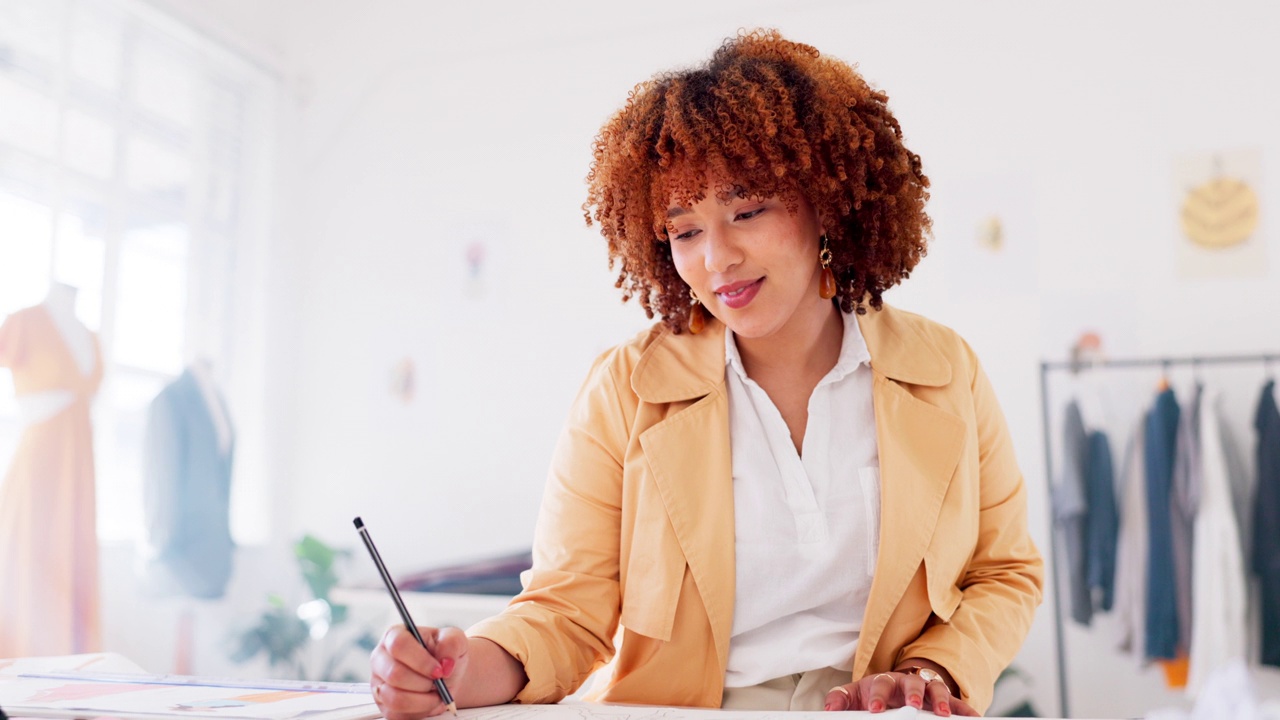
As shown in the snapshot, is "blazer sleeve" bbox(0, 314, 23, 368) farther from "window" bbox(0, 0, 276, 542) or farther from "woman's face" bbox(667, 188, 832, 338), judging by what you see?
"woman's face" bbox(667, 188, 832, 338)

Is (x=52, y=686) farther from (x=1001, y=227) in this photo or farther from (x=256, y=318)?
(x=256, y=318)

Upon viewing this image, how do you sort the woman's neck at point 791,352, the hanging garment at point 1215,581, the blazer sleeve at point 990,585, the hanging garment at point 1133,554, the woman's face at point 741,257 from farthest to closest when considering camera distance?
the hanging garment at point 1133,554, the hanging garment at point 1215,581, the woman's neck at point 791,352, the woman's face at point 741,257, the blazer sleeve at point 990,585

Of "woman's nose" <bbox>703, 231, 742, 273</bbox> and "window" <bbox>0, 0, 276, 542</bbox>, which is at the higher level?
"window" <bbox>0, 0, 276, 542</bbox>

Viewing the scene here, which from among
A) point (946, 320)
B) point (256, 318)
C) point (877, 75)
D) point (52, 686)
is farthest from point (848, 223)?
point (256, 318)

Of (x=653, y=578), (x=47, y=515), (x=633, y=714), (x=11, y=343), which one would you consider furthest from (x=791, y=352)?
(x=11, y=343)

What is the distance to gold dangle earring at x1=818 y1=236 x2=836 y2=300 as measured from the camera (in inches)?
49.4

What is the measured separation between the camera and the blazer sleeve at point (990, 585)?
1.04m

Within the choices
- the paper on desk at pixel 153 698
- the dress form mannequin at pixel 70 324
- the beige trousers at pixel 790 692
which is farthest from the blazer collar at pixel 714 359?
the dress form mannequin at pixel 70 324

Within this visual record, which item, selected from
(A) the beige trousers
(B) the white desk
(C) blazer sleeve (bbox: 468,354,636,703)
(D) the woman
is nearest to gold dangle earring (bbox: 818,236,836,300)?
(D) the woman

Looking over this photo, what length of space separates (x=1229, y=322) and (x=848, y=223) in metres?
2.23

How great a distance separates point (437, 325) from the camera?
3.83m

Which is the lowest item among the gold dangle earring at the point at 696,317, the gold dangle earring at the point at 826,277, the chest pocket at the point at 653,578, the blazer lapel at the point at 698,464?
the chest pocket at the point at 653,578

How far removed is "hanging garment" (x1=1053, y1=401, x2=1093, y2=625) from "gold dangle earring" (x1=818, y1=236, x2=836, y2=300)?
191cm

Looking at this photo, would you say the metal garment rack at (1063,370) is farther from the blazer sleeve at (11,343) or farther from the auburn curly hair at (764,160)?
the blazer sleeve at (11,343)
